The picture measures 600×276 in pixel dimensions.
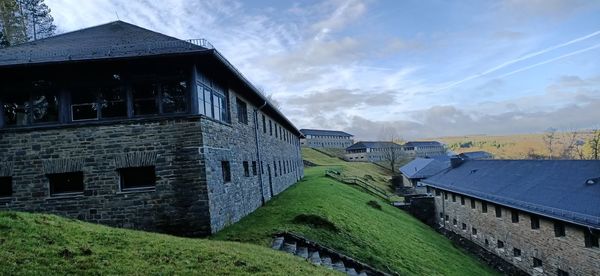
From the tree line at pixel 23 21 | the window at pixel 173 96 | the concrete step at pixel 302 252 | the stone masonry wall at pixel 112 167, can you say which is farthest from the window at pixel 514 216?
the tree line at pixel 23 21

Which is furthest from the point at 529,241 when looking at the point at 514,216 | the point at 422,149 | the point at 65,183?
the point at 422,149

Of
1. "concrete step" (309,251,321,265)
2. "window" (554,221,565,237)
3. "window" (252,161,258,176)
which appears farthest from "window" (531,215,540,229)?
"window" (252,161,258,176)

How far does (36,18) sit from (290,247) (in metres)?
41.4

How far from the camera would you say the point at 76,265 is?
630cm

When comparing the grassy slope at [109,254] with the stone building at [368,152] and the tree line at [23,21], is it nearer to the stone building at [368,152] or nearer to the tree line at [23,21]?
the tree line at [23,21]

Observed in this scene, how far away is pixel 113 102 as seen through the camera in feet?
40.1

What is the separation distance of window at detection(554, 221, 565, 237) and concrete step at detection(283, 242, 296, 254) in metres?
13.5

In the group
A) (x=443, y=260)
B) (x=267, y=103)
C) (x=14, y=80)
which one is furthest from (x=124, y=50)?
(x=443, y=260)

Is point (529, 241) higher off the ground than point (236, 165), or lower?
lower

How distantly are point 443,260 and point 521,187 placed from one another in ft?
28.6

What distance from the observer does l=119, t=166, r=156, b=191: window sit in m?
12.0

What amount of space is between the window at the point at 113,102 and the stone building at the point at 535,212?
1743 centimetres

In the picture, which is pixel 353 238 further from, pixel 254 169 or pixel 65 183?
pixel 65 183

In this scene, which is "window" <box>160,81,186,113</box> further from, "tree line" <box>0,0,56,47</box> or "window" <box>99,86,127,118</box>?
"tree line" <box>0,0,56,47</box>
